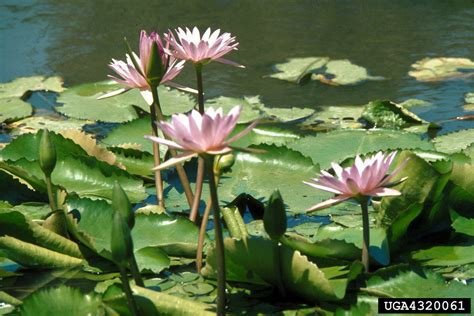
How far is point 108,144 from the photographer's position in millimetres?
2438

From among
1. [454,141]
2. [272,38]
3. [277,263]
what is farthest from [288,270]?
[272,38]

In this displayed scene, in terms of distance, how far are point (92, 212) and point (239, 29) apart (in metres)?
2.27

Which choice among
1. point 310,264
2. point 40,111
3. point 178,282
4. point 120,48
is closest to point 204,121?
point 310,264

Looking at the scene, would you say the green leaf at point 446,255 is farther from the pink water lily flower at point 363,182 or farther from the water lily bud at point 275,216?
the water lily bud at point 275,216

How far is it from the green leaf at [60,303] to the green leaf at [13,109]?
1456mm

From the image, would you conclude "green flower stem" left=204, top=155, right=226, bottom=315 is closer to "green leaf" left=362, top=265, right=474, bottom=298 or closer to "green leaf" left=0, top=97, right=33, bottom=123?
"green leaf" left=362, top=265, right=474, bottom=298

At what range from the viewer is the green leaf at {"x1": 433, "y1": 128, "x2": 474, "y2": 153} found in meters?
2.33

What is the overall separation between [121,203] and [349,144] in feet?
3.20

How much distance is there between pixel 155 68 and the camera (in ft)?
5.73

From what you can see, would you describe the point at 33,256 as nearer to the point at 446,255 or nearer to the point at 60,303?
the point at 60,303

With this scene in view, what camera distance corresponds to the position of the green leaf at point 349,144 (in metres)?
2.20

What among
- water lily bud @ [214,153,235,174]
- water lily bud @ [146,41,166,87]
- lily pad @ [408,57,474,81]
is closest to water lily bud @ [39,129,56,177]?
water lily bud @ [146,41,166,87]

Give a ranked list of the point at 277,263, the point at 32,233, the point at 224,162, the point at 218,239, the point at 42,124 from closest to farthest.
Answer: the point at 218,239 → the point at 277,263 → the point at 224,162 → the point at 32,233 → the point at 42,124

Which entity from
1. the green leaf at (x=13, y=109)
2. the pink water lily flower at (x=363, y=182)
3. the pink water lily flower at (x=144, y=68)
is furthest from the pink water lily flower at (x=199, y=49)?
the green leaf at (x=13, y=109)
